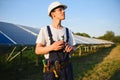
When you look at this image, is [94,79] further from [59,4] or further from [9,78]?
[59,4]

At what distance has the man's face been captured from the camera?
253cm

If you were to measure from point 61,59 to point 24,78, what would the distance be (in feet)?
18.6

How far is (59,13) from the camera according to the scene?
100 inches

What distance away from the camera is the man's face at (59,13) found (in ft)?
8.29

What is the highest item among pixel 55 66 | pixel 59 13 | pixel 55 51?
pixel 59 13

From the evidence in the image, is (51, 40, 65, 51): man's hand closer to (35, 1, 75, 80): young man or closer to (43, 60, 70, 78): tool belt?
(35, 1, 75, 80): young man

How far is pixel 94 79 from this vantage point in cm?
731

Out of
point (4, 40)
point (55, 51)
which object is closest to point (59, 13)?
point (55, 51)

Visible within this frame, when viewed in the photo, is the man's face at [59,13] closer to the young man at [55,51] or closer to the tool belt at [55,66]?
the young man at [55,51]

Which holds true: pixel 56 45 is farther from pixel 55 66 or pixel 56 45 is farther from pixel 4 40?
pixel 4 40

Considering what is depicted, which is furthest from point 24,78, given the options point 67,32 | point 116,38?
point 116,38

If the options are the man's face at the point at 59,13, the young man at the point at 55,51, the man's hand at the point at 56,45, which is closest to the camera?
the man's hand at the point at 56,45

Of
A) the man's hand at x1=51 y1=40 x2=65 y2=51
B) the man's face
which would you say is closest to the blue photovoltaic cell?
the man's face

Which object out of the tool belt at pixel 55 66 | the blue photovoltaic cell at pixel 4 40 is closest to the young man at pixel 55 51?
the tool belt at pixel 55 66
